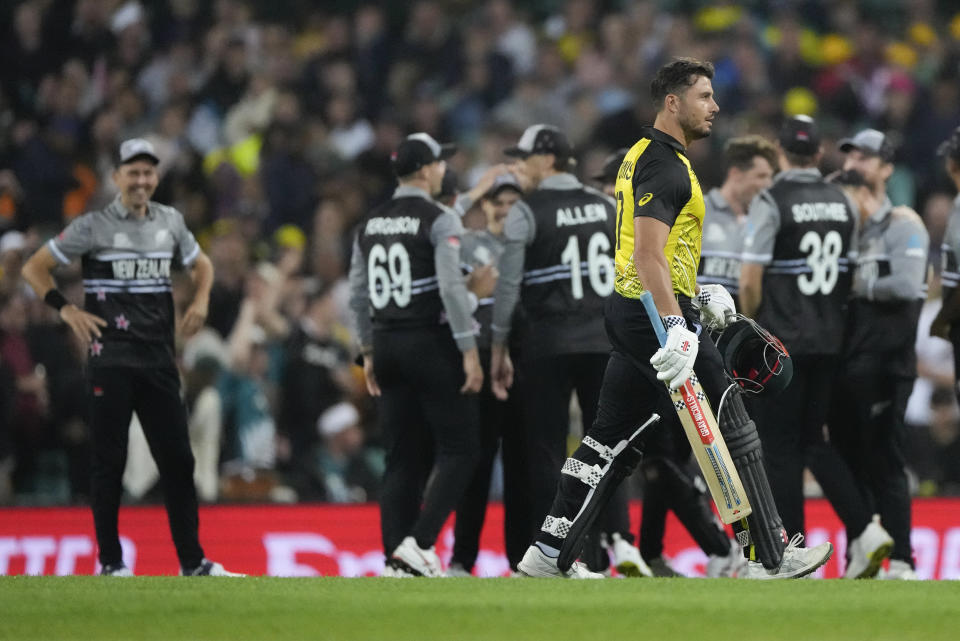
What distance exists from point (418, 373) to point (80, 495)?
437 cm

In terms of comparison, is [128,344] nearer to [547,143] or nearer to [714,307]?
[547,143]

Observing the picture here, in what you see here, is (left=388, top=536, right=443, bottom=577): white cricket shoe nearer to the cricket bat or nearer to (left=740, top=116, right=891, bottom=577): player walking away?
(left=740, top=116, right=891, bottom=577): player walking away

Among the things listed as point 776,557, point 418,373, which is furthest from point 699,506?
point 776,557

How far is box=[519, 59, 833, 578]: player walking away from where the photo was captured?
6.76 meters

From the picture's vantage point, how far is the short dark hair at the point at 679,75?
23.0ft

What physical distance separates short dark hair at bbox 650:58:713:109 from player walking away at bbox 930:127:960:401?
277 cm

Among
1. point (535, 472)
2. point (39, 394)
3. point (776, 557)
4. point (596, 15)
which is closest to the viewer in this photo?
point (776, 557)

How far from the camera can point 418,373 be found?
29.8ft

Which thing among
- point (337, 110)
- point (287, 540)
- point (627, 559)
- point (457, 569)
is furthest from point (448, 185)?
point (337, 110)

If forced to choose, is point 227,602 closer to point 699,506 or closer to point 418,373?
point 418,373

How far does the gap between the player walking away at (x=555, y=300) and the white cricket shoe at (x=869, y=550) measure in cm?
136

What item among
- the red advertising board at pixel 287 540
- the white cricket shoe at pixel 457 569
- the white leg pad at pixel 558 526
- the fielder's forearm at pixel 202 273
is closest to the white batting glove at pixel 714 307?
the white leg pad at pixel 558 526

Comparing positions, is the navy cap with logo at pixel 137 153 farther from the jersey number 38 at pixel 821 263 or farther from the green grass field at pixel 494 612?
the jersey number 38 at pixel 821 263

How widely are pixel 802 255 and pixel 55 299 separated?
14.4 ft
